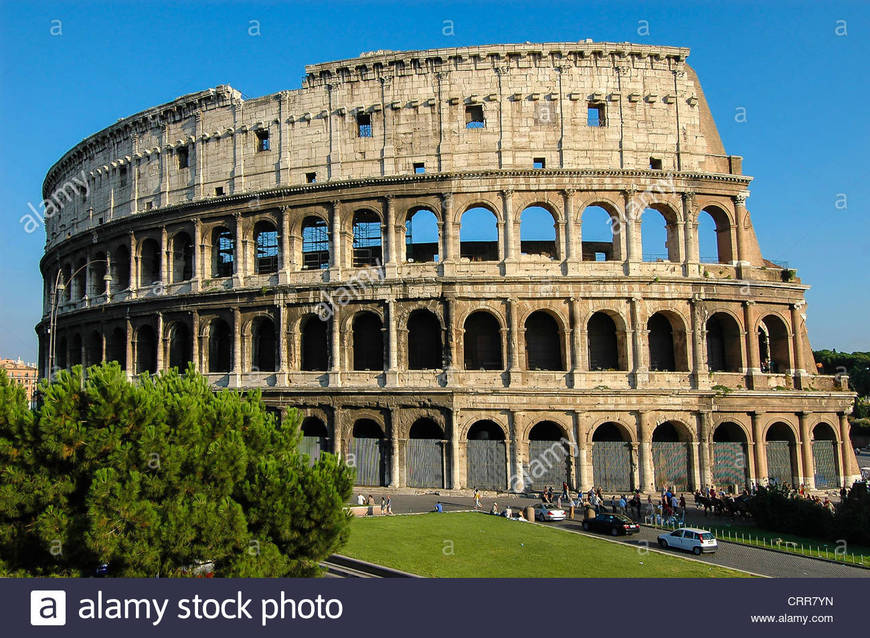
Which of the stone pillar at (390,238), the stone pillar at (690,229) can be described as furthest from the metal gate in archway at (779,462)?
the stone pillar at (390,238)

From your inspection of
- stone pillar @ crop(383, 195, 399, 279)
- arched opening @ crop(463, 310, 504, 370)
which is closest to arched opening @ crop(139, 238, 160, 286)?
stone pillar @ crop(383, 195, 399, 279)

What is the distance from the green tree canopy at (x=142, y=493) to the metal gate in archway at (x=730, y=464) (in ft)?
68.3

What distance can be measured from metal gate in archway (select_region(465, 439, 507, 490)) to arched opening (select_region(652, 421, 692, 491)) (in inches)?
268

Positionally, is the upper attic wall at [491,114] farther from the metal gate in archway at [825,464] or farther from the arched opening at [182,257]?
the metal gate in archway at [825,464]

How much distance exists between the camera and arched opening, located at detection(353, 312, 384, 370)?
32.6 metres

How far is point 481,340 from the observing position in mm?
31891

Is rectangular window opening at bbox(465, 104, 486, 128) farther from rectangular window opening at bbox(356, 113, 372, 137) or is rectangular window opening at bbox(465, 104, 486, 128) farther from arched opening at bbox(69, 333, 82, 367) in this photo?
arched opening at bbox(69, 333, 82, 367)

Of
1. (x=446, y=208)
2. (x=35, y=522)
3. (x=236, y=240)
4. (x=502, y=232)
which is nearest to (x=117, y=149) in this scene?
(x=236, y=240)

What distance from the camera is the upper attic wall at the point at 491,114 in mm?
31219

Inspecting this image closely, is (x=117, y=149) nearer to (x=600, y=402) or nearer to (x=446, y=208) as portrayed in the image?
(x=446, y=208)

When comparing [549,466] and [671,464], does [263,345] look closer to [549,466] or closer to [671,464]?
[549,466]

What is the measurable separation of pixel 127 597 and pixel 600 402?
22132mm

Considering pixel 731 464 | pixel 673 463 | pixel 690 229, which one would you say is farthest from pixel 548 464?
pixel 690 229

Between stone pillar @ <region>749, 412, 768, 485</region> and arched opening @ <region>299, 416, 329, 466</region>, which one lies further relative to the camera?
arched opening @ <region>299, 416, 329, 466</region>
